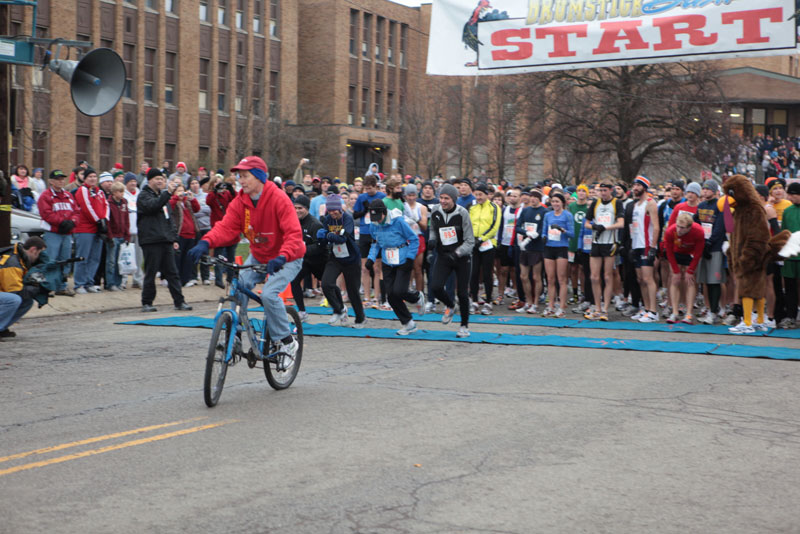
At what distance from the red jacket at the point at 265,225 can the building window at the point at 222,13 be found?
4162cm

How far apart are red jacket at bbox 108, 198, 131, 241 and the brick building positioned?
15508 millimetres

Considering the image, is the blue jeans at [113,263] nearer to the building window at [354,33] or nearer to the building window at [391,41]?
the building window at [354,33]

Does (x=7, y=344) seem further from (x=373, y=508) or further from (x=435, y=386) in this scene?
(x=373, y=508)

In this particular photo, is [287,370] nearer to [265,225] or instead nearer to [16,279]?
[265,225]

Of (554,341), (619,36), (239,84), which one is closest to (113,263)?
(554,341)

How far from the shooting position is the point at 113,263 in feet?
57.9

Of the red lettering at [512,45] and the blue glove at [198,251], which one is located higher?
the red lettering at [512,45]

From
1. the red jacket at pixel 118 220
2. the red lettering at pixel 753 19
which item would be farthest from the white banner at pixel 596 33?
the red jacket at pixel 118 220

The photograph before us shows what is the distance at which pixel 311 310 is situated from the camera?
54.9 feet

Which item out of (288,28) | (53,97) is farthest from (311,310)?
(288,28)

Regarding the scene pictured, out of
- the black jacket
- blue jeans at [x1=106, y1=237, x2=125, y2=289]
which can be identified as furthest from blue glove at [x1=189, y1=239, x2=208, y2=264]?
blue jeans at [x1=106, y1=237, x2=125, y2=289]

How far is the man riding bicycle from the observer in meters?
8.59

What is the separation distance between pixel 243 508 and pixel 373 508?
2.25 feet

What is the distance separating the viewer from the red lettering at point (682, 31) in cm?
1548
